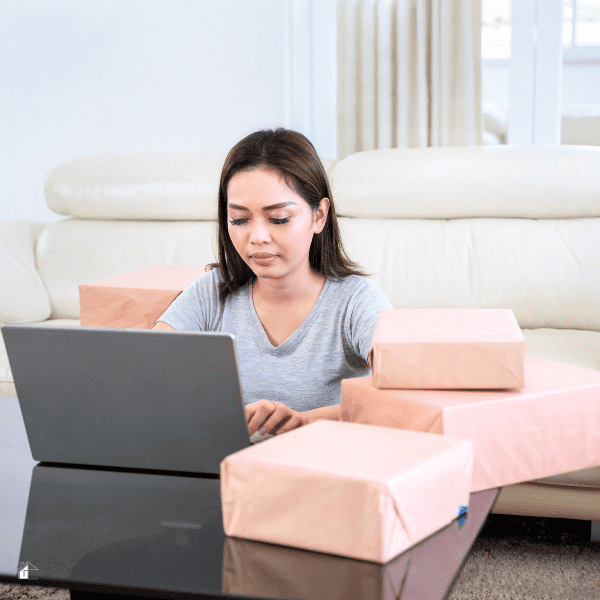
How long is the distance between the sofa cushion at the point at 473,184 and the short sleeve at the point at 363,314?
0.98 m

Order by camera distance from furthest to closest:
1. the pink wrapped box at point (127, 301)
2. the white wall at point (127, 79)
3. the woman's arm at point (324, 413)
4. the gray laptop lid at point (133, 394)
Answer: the white wall at point (127, 79)
the pink wrapped box at point (127, 301)
the woman's arm at point (324, 413)
the gray laptop lid at point (133, 394)

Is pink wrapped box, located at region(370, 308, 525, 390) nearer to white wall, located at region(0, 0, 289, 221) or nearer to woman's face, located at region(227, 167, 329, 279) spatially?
woman's face, located at region(227, 167, 329, 279)

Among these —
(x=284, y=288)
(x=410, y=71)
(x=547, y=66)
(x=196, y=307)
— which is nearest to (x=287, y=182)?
(x=284, y=288)

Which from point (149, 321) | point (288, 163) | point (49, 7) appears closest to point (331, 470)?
point (288, 163)

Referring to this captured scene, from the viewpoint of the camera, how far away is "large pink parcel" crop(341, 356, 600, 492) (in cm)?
72

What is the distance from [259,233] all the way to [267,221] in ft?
0.09

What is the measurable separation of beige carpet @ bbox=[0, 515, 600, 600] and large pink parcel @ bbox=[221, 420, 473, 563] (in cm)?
65

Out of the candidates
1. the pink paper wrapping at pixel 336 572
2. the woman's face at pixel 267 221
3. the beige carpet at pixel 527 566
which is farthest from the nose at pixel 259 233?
the beige carpet at pixel 527 566

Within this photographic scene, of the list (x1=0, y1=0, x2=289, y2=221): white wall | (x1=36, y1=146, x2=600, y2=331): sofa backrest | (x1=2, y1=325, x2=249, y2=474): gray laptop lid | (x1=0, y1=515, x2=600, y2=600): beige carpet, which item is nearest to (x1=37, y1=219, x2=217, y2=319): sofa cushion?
(x1=36, y1=146, x2=600, y2=331): sofa backrest

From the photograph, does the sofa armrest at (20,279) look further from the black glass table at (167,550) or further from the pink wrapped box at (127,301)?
the black glass table at (167,550)

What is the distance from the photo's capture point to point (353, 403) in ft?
2.64

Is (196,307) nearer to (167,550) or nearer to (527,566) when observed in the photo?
(167,550)

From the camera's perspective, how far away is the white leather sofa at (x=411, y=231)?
1994 millimetres

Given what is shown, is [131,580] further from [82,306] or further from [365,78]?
[365,78]
